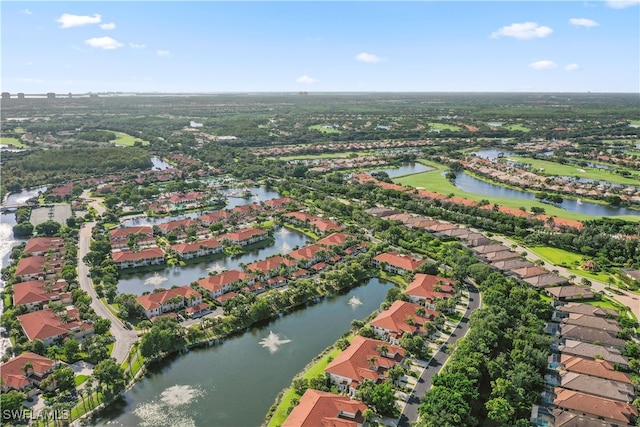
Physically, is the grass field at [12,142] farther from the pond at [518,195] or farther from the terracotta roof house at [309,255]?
the pond at [518,195]

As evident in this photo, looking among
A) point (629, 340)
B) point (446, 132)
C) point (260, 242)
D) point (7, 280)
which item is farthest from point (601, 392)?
point (446, 132)

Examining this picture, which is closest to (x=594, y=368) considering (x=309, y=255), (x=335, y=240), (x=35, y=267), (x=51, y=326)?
(x=309, y=255)

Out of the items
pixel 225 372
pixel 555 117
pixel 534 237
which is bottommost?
pixel 225 372

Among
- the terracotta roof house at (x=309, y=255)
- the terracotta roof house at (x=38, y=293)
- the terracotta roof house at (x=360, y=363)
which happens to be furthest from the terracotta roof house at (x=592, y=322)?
the terracotta roof house at (x=38, y=293)

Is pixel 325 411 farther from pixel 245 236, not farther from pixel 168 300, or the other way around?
pixel 245 236

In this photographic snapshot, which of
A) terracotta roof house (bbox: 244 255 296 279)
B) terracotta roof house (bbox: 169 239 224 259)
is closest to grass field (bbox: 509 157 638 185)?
terracotta roof house (bbox: 244 255 296 279)

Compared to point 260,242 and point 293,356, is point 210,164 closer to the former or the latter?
point 260,242
